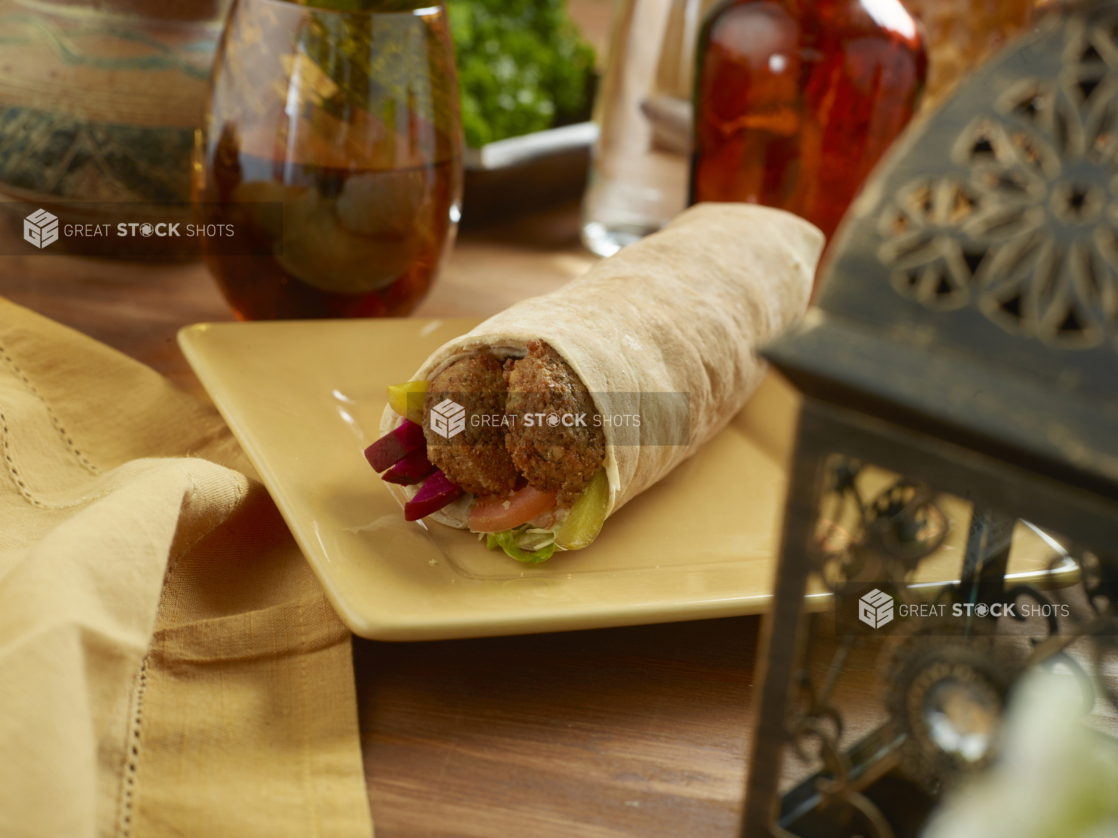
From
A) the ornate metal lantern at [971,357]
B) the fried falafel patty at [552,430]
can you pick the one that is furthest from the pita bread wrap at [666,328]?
the ornate metal lantern at [971,357]

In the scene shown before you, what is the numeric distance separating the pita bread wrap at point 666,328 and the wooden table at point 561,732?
20 centimetres

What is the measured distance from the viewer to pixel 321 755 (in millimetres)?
761

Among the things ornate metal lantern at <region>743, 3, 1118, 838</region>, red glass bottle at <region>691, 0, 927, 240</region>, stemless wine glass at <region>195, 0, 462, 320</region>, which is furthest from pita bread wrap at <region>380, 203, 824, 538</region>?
ornate metal lantern at <region>743, 3, 1118, 838</region>

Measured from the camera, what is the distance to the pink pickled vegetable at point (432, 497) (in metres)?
1.04

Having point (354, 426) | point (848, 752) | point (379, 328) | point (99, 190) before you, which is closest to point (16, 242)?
point (99, 190)

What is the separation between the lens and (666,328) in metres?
1.20

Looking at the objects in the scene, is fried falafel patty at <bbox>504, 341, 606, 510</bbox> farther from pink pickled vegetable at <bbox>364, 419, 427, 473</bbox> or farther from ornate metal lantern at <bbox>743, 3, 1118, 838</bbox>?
ornate metal lantern at <bbox>743, 3, 1118, 838</bbox>

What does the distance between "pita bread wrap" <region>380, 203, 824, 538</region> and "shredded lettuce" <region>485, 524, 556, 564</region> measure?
0.06m

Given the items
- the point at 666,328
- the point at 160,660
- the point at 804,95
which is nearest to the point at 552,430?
the point at 666,328

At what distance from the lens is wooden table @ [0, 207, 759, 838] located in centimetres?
75

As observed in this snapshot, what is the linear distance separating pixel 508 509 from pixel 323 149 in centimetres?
58

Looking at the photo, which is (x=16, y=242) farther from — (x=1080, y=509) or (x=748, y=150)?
(x=1080, y=509)

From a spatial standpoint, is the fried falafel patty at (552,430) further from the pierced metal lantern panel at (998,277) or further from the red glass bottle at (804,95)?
the red glass bottle at (804,95)

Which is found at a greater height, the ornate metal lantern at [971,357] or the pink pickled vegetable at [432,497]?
the ornate metal lantern at [971,357]
